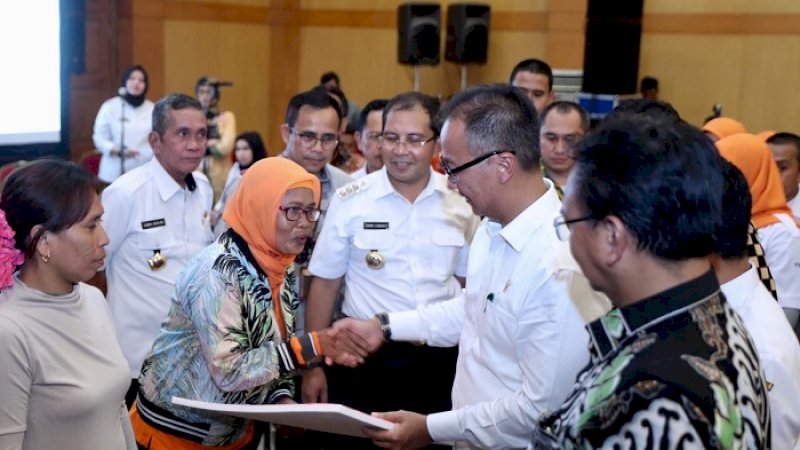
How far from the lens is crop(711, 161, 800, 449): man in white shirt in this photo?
6.12ft

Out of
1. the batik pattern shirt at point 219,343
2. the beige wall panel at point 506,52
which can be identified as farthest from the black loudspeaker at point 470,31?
the batik pattern shirt at point 219,343

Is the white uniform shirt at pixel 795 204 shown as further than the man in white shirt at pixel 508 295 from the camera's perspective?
Yes

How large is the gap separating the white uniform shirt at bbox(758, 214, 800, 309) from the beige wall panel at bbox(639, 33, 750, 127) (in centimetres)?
653

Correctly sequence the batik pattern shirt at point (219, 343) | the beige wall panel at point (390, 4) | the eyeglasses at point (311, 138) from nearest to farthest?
the batik pattern shirt at point (219, 343) → the eyeglasses at point (311, 138) → the beige wall panel at point (390, 4)

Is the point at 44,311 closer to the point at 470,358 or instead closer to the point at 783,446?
the point at 470,358

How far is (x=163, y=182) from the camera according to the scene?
11.8ft

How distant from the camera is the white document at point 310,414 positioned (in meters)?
1.95

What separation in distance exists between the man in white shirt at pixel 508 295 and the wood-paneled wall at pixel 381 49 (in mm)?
8029

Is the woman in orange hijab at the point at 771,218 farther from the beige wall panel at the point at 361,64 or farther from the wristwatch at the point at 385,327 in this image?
the beige wall panel at the point at 361,64

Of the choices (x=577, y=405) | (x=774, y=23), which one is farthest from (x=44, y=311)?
(x=774, y=23)

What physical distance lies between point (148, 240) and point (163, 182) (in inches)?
10.4

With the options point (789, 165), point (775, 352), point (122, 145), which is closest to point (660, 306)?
point (775, 352)

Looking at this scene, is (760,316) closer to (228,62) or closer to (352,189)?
(352,189)

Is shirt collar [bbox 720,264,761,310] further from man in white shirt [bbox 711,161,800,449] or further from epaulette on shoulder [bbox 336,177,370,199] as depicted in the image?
epaulette on shoulder [bbox 336,177,370,199]
